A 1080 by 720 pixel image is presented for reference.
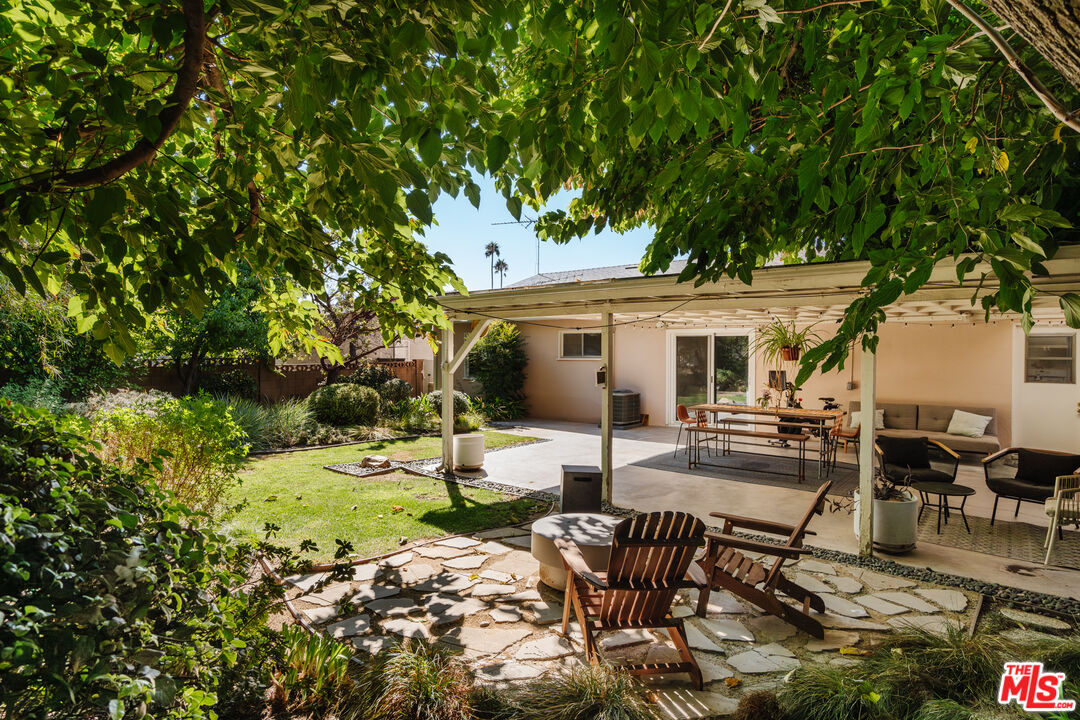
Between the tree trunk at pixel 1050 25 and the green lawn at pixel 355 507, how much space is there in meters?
5.21

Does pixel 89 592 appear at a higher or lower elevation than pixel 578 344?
lower

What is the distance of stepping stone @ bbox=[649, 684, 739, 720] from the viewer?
2.97 metres

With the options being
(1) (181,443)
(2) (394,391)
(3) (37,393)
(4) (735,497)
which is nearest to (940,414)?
(4) (735,497)

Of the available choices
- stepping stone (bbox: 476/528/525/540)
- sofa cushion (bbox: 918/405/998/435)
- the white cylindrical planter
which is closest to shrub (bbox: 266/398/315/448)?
the white cylindrical planter

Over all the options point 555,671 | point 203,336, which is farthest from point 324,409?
point 555,671

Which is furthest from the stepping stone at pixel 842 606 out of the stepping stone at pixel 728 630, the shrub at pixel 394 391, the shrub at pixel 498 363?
the shrub at pixel 498 363

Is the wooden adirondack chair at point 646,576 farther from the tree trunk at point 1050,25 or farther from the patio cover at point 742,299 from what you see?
the tree trunk at point 1050,25

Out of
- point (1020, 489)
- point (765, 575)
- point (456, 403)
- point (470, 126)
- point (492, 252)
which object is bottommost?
point (765, 575)

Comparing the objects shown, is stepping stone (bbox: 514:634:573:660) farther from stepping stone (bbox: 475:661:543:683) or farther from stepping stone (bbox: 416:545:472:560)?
stepping stone (bbox: 416:545:472:560)

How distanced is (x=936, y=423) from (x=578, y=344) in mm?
8902

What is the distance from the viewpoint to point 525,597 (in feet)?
14.4

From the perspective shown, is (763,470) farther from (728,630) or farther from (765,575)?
(728,630)

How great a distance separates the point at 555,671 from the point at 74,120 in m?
3.47

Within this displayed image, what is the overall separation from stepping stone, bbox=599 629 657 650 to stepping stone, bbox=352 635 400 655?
1416 millimetres
